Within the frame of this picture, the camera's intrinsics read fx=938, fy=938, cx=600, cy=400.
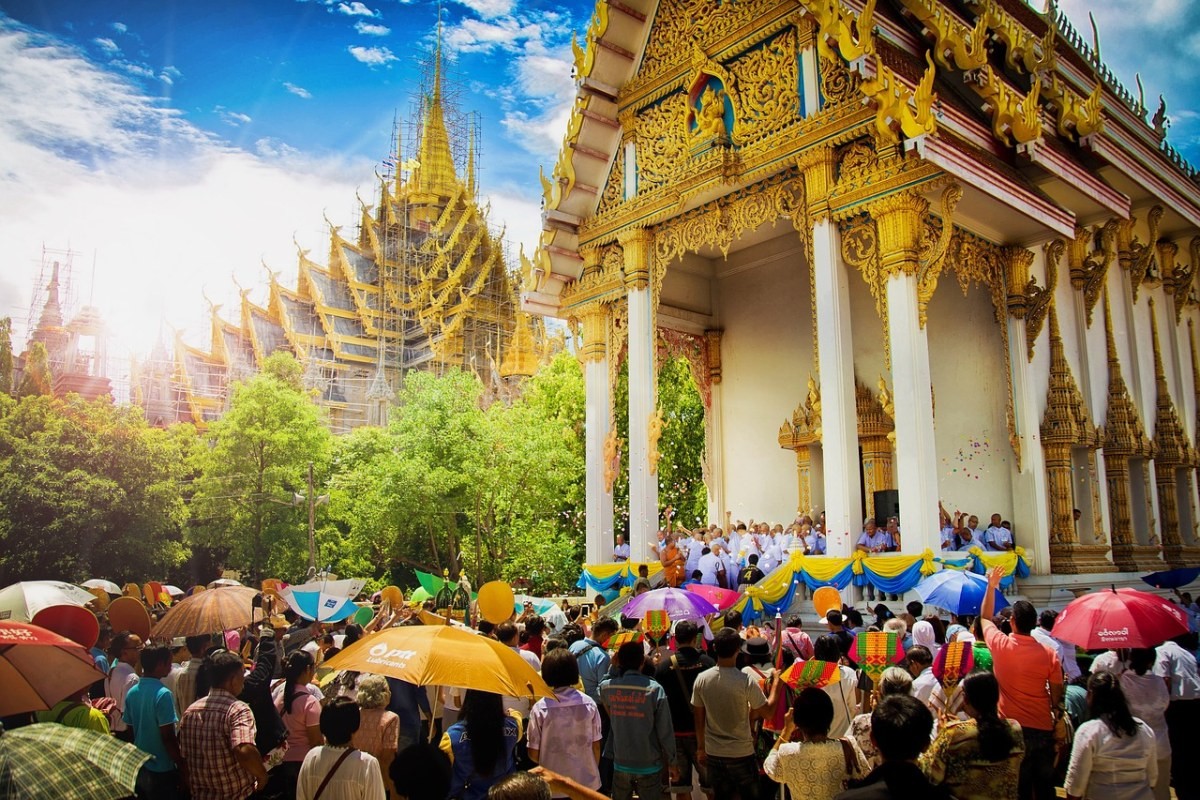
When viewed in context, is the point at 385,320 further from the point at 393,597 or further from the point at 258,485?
the point at 393,597

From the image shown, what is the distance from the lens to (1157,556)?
15180 mm

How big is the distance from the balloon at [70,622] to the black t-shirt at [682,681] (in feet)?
12.7

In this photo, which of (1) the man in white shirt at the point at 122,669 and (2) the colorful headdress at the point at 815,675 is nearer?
(2) the colorful headdress at the point at 815,675

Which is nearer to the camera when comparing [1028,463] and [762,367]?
[1028,463]

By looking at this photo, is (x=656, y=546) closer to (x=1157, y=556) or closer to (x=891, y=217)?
(x=891, y=217)

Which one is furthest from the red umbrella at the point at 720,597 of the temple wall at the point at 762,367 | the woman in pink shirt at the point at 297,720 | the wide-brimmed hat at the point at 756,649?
the temple wall at the point at 762,367

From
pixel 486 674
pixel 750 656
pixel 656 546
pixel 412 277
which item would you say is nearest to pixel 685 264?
pixel 656 546

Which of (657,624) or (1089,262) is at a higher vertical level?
(1089,262)

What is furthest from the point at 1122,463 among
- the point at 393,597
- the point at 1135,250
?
the point at 393,597

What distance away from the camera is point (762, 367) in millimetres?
18141

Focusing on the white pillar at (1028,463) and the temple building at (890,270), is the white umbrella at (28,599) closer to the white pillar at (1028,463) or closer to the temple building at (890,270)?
the temple building at (890,270)

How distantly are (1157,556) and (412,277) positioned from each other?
37.1 meters

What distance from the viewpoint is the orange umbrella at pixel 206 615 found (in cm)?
672

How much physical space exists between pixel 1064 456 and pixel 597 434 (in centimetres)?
722
